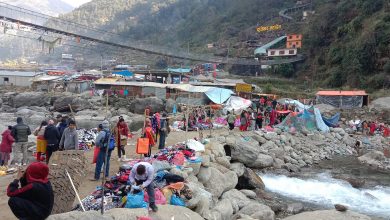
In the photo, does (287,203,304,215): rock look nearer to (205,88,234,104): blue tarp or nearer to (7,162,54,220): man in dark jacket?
(7,162,54,220): man in dark jacket

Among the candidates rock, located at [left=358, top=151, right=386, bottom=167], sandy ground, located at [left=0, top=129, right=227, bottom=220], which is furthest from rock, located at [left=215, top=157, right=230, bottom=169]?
rock, located at [left=358, top=151, right=386, bottom=167]

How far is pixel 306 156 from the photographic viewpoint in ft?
67.6

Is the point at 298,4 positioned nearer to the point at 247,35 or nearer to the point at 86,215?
the point at 247,35

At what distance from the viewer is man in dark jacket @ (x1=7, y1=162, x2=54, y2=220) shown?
15.2ft

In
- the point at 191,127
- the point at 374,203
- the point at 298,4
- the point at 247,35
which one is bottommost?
the point at 374,203

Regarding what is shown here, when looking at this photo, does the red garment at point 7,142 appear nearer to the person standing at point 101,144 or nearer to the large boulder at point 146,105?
the person standing at point 101,144

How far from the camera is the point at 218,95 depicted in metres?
33.4

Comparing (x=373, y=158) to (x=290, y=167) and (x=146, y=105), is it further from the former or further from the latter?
(x=146, y=105)

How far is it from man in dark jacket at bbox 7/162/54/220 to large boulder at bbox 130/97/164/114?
28804 mm

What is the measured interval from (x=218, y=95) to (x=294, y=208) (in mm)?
21520

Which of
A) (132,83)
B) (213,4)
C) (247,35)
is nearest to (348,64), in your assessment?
(132,83)

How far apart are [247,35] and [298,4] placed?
1595 centimetres

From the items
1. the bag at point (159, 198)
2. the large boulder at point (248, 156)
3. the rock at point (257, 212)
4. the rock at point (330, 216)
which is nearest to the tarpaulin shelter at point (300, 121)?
the large boulder at point (248, 156)

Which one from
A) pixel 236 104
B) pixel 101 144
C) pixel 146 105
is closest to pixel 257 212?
pixel 101 144
